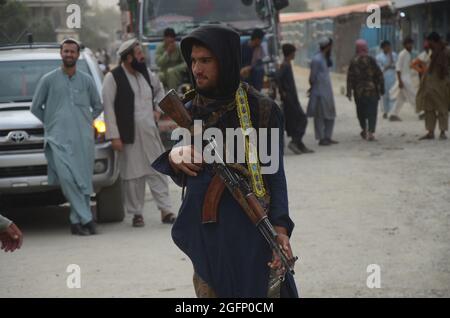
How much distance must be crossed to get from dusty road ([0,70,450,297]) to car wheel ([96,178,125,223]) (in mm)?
159

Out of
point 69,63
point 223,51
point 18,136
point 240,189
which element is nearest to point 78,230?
point 18,136

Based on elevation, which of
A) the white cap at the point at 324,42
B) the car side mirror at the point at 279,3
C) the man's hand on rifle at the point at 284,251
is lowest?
the man's hand on rifle at the point at 284,251

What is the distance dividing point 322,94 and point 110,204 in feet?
22.7

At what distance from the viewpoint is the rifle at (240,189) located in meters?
4.29

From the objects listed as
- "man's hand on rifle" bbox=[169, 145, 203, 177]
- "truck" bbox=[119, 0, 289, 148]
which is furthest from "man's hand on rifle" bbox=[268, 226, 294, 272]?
"truck" bbox=[119, 0, 289, 148]

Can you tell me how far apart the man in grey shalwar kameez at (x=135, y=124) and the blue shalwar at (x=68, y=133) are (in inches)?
9.9

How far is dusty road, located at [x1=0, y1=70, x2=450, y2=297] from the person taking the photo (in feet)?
23.0

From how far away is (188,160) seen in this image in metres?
4.39

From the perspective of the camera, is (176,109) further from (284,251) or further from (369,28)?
(369,28)

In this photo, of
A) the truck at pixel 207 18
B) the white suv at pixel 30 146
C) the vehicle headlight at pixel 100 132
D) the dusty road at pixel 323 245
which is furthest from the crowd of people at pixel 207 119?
the truck at pixel 207 18

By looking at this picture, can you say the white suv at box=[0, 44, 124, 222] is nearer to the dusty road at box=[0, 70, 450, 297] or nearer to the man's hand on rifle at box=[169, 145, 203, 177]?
the dusty road at box=[0, 70, 450, 297]

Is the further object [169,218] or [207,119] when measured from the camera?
[169,218]

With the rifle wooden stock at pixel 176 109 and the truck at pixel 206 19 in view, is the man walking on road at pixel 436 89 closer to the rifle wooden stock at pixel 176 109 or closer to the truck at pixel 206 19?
the truck at pixel 206 19
